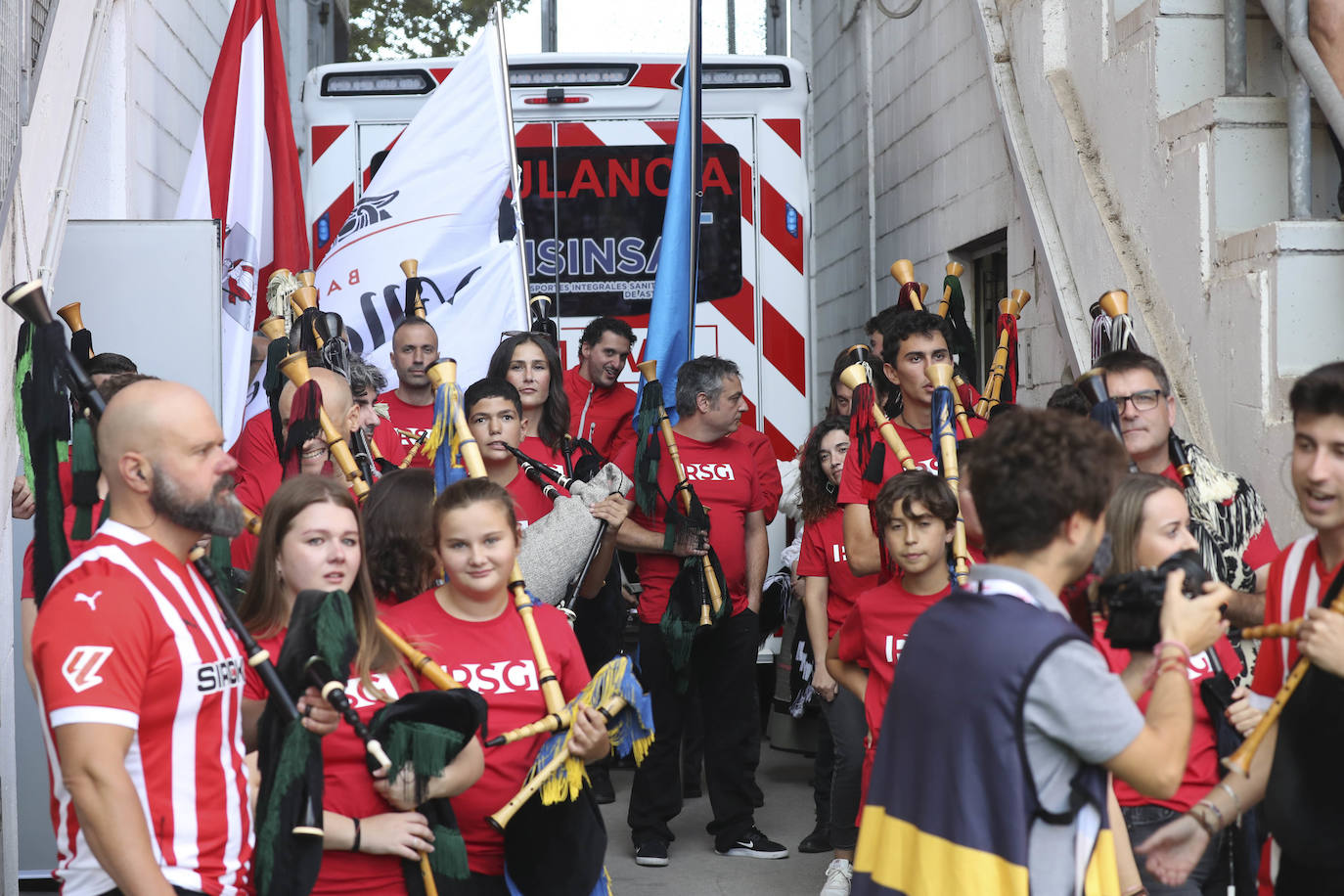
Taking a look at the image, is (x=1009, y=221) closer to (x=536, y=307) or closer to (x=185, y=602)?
(x=536, y=307)

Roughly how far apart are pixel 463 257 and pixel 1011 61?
2.93 m

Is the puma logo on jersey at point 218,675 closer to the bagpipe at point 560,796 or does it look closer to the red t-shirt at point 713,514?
the bagpipe at point 560,796

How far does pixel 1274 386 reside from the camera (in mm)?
4785

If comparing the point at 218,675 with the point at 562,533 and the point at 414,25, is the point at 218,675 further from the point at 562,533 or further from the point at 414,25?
the point at 414,25

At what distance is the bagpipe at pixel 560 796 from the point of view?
3445mm

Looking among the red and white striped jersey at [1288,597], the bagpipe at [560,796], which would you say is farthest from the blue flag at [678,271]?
the red and white striped jersey at [1288,597]

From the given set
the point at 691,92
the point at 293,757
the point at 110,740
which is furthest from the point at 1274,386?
the point at 110,740

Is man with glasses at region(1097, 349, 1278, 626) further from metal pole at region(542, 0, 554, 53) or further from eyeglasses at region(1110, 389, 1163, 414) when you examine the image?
metal pole at region(542, 0, 554, 53)

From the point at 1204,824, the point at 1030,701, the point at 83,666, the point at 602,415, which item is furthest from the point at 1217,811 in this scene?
the point at 602,415

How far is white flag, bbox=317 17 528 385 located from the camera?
649 centimetres

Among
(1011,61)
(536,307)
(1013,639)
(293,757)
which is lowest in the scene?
(293,757)

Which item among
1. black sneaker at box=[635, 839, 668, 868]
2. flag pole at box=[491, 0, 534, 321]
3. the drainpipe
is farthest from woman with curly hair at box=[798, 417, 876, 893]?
the drainpipe

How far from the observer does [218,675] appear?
8.45 ft

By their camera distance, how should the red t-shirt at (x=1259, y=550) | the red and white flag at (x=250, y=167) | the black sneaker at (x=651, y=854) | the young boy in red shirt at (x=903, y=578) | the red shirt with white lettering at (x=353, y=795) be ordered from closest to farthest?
the red shirt with white lettering at (x=353, y=795)
the red t-shirt at (x=1259, y=550)
the young boy in red shirt at (x=903, y=578)
the black sneaker at (x=651, y=854)
the red and white flag at (x=250, y=167)
